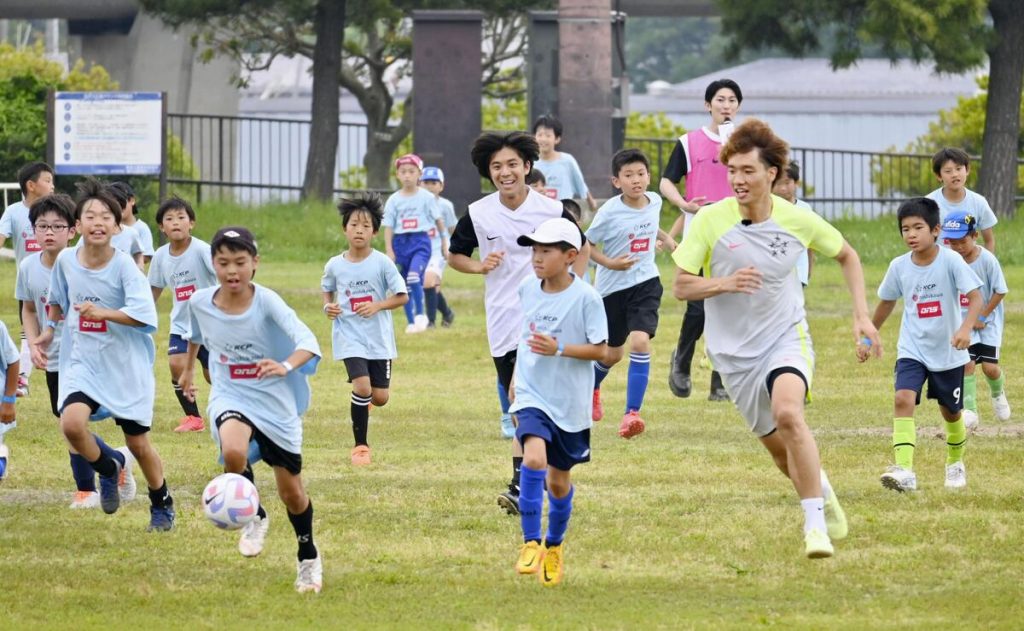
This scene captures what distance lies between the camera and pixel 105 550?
8.59 meters

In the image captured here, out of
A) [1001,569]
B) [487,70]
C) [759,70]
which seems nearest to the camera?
[1001,569]

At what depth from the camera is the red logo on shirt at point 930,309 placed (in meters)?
9.98

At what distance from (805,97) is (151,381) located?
4550 centimetres

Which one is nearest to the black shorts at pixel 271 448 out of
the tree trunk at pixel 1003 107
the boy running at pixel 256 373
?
the boy running at pixel 256 373

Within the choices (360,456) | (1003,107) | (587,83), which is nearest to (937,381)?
(360,456)

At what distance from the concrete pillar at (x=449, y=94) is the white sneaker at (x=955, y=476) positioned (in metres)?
17.5

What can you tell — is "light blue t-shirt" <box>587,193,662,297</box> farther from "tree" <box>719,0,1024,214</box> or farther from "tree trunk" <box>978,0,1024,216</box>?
"tree trunk" <box>978,0,1024,216</box>

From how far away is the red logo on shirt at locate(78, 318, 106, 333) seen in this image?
8883 millimetres

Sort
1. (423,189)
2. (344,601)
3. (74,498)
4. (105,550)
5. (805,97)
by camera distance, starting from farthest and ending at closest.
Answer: (805,97), (423,189), (74,498), (105,550), (344,601)

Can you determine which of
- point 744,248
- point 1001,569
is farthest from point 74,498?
point 1001,569

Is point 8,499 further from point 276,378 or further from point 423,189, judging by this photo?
point 423,189

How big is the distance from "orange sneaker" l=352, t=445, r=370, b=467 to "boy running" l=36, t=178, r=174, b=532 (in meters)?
2.18

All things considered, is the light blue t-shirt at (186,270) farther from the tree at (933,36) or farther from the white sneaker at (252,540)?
the tree at (933,36)

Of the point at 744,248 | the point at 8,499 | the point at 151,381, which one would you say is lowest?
the point at 8,499
